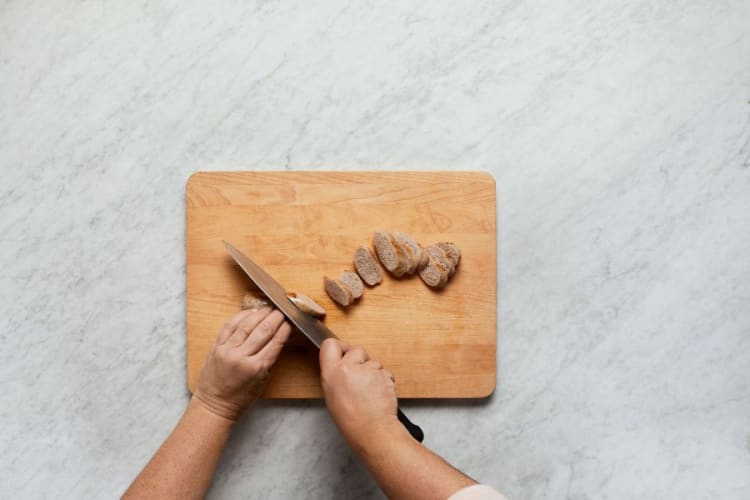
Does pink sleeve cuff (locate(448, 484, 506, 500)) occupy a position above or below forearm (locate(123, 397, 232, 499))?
below

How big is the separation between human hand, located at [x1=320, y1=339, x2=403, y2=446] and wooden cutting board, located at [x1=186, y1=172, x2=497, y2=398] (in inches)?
4.6

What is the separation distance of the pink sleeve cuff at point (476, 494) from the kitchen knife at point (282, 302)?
0.27 meters

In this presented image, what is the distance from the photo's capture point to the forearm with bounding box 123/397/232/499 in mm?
1317

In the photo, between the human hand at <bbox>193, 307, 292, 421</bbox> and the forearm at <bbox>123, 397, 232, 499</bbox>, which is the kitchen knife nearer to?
the human hand at <bbox>193, 307, 292, 421</bbox>

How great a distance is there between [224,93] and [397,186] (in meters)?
0.51

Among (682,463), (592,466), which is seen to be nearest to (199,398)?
(592,466)

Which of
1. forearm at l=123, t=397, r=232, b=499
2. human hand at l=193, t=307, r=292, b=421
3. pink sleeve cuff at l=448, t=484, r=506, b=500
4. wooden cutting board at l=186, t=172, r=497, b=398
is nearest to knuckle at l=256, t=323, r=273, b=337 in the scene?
human hand at l=193, t=307, r=292, b=421

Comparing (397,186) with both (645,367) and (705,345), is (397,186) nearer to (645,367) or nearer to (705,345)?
(645,367)

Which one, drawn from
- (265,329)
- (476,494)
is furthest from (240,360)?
(476,494)

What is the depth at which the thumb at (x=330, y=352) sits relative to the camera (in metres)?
1.35

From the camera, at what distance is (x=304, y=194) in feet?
4.85

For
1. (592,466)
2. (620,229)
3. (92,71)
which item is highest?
(92,71)

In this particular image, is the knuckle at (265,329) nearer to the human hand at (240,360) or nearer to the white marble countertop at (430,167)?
the human hand at (240,360)

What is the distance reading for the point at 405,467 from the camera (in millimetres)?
1197
